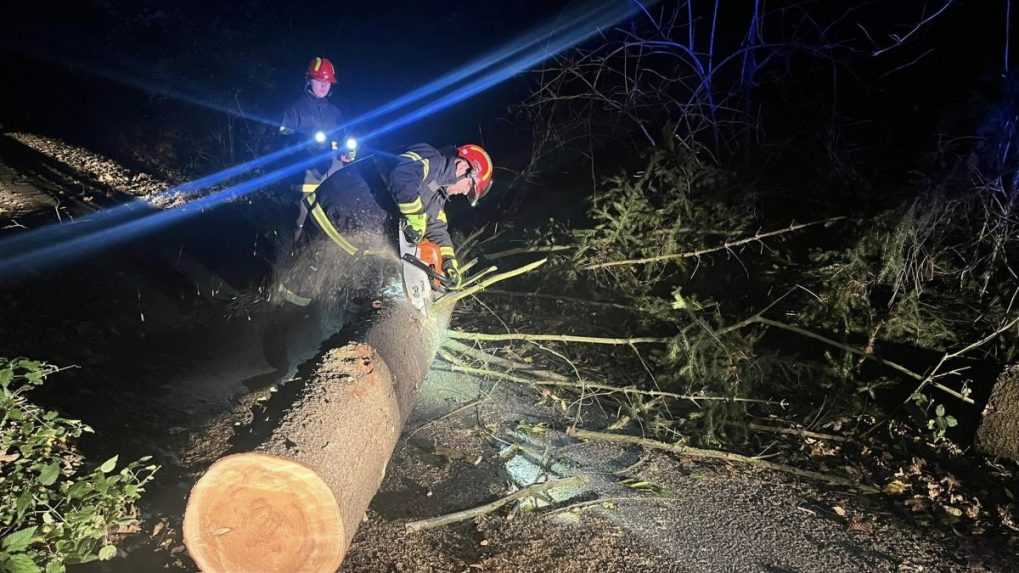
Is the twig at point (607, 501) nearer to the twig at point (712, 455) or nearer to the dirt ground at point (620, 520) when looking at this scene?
the dirt ground at point (620, 520)

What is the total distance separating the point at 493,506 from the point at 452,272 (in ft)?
5.02

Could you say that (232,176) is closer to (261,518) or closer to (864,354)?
(261,518)

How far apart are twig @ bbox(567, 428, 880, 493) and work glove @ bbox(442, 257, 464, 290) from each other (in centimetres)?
113

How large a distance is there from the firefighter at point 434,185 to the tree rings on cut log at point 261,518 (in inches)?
75.3

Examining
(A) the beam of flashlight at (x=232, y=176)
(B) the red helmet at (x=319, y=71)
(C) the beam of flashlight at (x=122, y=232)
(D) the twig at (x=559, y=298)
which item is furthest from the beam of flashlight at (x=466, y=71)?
(D) the twig at (x=559, y=298)

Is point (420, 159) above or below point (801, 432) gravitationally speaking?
above

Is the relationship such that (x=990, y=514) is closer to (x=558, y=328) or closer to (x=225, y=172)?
(x=558, y=328)

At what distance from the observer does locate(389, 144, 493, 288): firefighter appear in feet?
12.0

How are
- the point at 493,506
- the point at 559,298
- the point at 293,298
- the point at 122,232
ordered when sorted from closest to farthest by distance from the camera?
the point at 493,506, the point at 293,298, the point at 559,298, the point at 122,232

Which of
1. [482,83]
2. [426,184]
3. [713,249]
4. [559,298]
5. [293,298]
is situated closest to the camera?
[426,184]

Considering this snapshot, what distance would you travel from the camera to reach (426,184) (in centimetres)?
395

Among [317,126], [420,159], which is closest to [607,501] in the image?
[420,159]

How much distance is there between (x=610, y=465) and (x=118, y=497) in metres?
2.34

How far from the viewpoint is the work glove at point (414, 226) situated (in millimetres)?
3646
